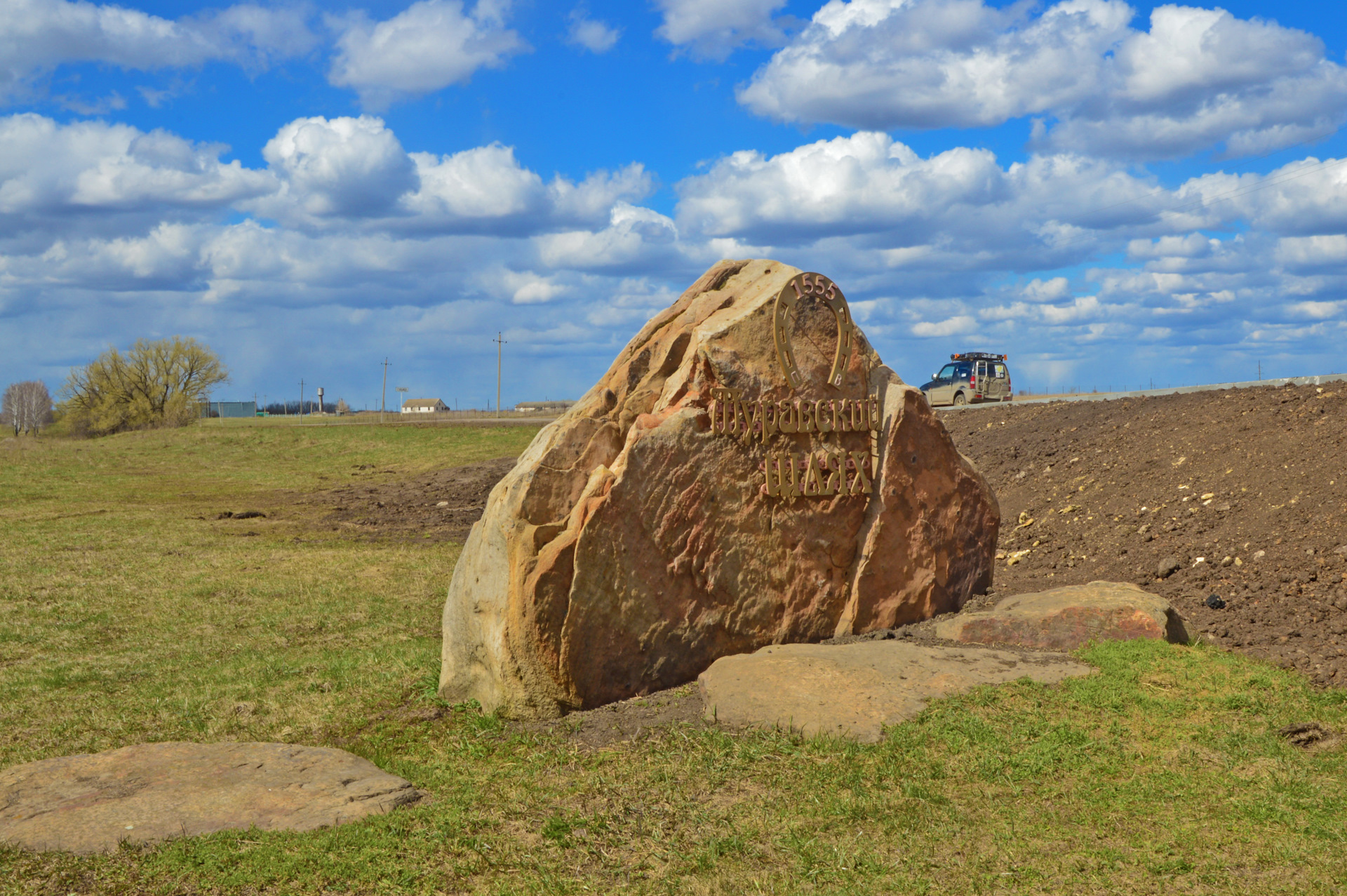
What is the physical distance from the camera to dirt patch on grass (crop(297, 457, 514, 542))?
19.1 meters

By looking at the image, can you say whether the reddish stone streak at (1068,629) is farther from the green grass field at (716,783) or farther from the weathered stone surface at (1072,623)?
the green grass field at (716,783)

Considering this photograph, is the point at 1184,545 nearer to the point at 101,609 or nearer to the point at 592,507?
the point at 592,507

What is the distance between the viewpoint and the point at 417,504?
2270 cm

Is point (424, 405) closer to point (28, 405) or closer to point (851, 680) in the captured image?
point (28, 405)

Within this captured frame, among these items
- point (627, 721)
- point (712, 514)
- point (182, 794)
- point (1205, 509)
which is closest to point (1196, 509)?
point (1205, 509)

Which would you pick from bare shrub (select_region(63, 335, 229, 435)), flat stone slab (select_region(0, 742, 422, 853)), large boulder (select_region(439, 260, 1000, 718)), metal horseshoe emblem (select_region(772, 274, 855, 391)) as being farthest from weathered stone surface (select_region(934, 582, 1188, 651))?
bare shrub (select_region(63, 335, 229, 435))

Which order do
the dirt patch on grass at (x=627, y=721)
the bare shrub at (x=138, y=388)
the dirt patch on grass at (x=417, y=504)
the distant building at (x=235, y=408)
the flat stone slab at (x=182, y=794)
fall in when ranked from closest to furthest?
the flat stone slab at (x=182, y=794) < the dirt patch on grass at (x=627, y=721) < the dirt patch on grass at (x=417, y=504) < the bare shrub at (x=138, y=388) < the distant building at (x=235, y=408)

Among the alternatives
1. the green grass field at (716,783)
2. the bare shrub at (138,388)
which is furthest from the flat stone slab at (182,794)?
the bare shrub at (138,388)

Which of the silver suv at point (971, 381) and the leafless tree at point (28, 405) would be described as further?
the leafless tree at point (28, 405)

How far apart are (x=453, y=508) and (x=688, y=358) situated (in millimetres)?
14598

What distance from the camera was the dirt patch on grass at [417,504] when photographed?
754 inches

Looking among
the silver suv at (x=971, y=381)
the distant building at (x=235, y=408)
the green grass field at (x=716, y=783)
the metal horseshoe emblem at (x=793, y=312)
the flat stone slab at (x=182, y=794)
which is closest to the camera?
Result: the green grass field at (x=716, y=783)

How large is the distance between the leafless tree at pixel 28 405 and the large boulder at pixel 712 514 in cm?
8406

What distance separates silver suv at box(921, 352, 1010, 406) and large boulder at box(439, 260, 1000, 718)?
2088 cm
